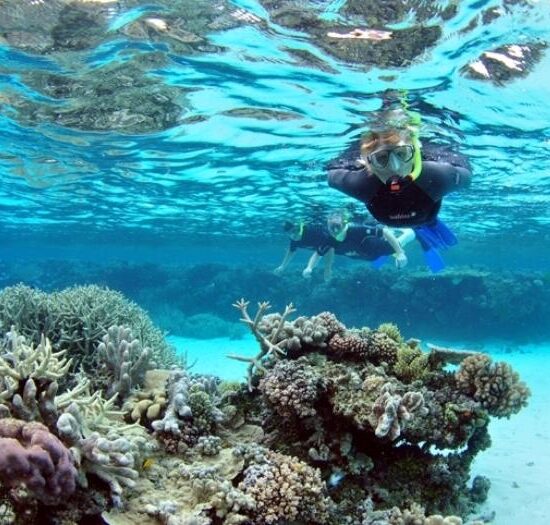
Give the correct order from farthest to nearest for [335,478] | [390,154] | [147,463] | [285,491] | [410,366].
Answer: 1. [390,154]
2. [410,366]
3. [335,478]
4. [147,463]
5. [285,491]

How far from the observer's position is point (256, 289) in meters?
33.4

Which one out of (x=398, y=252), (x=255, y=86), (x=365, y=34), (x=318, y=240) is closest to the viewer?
(x=365, y=34)

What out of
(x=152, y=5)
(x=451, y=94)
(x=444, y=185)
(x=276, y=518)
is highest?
(x=451, y=94)

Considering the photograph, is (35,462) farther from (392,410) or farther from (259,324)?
(259,324)

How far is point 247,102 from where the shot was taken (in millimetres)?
12812

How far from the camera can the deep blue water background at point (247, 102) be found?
28.9 feet

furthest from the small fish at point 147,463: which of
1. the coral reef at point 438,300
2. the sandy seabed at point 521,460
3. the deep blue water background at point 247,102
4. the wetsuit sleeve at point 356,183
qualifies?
the coral reef at point 438,300

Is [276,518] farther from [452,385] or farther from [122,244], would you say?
[122,244]

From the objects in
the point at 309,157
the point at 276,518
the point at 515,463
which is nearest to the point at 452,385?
the point at 276,518

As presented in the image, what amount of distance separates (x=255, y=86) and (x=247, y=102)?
1.23 meters

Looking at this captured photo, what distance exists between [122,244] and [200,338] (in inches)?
1225

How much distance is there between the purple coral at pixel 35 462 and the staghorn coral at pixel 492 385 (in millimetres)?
4612

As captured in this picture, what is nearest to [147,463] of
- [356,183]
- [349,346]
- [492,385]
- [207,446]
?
[207,446]

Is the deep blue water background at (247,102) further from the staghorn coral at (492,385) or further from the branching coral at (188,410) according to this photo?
the branching coral at (188,410)
